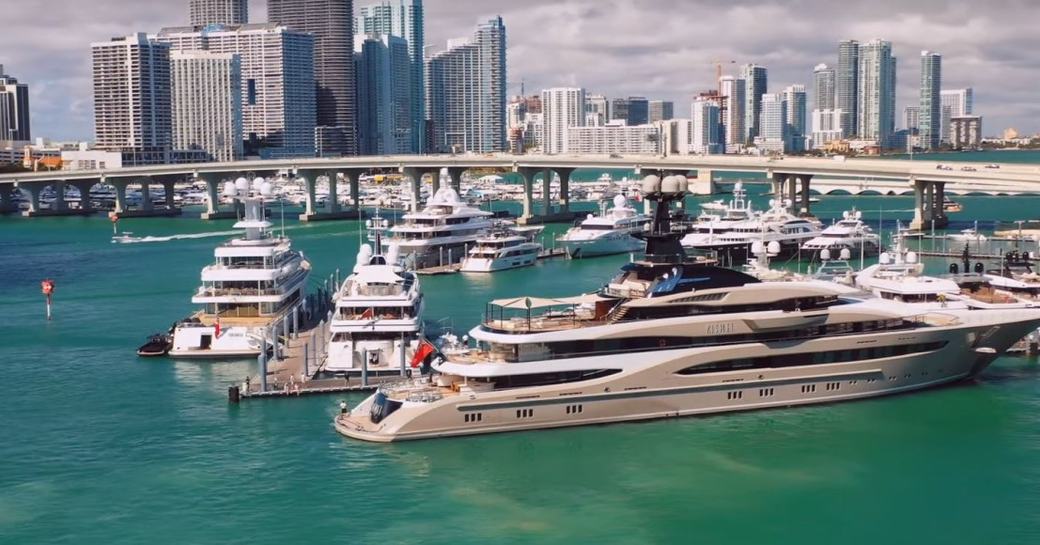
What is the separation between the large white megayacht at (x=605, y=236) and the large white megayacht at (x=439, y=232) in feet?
21.7

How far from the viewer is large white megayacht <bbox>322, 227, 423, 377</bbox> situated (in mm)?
37906

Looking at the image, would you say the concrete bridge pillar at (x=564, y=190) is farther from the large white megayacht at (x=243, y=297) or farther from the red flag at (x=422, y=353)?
the red flag at (x=422, y=353)

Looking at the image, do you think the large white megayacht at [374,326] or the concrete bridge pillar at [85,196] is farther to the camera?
the concrete bridge pillar at [85,196]

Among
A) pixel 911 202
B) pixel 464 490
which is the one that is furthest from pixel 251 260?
pixel 911 202

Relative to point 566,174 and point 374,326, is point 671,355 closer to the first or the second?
point 374,326

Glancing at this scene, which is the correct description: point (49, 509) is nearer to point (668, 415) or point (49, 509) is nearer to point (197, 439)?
point (197, 439)

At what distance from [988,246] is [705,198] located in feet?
311

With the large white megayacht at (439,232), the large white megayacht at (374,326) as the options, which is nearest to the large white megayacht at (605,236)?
the large white megayacht at (439,232)

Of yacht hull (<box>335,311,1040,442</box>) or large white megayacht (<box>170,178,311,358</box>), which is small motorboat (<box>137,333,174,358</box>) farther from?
yacht hull (<box>335,311,1040,442</box>)

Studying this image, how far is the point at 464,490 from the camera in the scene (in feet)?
87.9

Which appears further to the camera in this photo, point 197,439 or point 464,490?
point 197,439

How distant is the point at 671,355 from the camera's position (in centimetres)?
3162

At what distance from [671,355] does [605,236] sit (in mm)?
50459

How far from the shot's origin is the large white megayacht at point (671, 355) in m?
30.6
